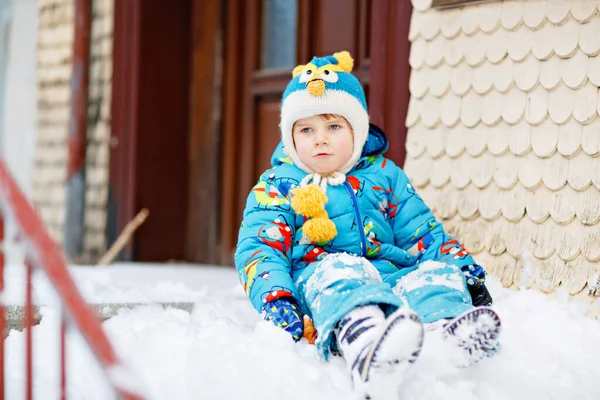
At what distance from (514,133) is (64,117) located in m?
3.51

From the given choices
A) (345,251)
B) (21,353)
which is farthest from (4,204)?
(345,251)

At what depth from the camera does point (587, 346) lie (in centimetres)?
285

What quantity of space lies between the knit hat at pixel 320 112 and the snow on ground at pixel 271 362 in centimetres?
46

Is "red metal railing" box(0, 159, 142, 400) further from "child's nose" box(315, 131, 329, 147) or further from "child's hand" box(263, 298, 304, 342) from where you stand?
"child's nose" box(315, 131, 329, 147)

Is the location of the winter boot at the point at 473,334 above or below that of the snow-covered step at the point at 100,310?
above

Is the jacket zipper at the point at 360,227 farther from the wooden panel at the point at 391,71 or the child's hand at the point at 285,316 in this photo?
the wooden panel at the point at 391,71

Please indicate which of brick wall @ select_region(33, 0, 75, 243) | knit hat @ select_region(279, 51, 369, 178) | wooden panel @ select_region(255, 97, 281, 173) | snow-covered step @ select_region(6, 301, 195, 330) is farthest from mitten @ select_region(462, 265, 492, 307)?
brick wall @ select_region(33, 0, 75, 243)

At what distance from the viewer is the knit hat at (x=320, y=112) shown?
116 inches

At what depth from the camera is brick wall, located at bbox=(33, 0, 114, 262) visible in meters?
5.68

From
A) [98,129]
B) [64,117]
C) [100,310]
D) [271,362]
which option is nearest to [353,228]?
[271,362]

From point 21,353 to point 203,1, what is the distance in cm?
340

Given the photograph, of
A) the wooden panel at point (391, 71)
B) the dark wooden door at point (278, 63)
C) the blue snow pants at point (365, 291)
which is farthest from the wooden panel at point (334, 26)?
the blue snow pants at point (365, 291)

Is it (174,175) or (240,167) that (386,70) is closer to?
Answer: (240,167)

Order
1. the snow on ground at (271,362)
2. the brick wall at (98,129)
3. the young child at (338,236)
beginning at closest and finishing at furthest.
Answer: the snow on ground at (271,362) → the young child at (338,236) → the brick wall at (98,129)
